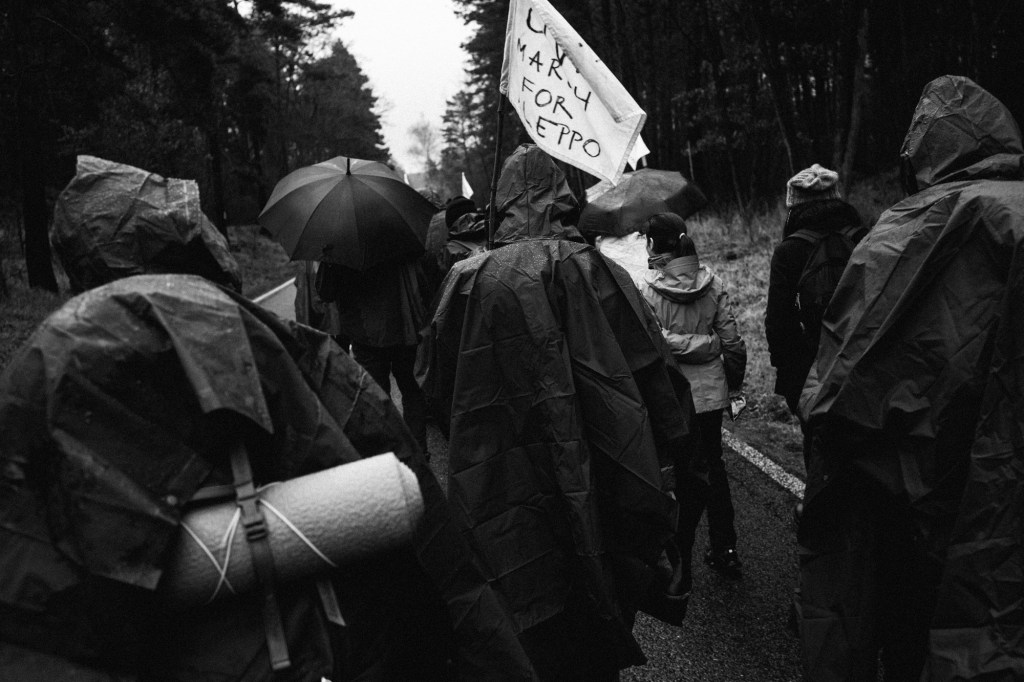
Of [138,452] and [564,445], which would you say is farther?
[564,445]

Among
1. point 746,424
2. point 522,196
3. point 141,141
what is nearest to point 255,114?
point 141,141

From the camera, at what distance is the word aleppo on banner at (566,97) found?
3520 millimetres

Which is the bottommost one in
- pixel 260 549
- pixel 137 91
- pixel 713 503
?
pixel 713 503

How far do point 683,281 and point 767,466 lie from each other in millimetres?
2284

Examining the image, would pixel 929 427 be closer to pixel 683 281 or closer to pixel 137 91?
pixel 683 281

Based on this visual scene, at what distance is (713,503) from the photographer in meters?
4.30

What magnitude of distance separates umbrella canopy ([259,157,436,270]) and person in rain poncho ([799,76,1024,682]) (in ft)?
10.4

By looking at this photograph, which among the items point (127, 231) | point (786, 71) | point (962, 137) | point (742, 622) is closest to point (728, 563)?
point (742, 622)

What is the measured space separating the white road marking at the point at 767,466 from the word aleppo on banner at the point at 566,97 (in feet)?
9.40

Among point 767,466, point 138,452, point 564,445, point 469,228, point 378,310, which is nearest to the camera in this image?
point 138,452

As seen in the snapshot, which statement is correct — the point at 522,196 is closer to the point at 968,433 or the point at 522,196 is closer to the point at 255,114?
the point at 968,433

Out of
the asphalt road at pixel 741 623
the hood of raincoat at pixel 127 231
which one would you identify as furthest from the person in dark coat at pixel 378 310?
the hood of raincoat at pixel 127 231

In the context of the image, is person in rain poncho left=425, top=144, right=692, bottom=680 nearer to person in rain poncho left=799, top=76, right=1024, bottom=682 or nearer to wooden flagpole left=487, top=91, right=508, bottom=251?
wooden flagpole left=487, top=91, right=508, bottom=251

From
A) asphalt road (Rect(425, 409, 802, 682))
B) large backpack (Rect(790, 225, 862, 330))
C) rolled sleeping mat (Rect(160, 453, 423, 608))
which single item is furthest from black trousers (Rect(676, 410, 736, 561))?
rolled sleeping mat (Rect(160, 453, 423, 608))
